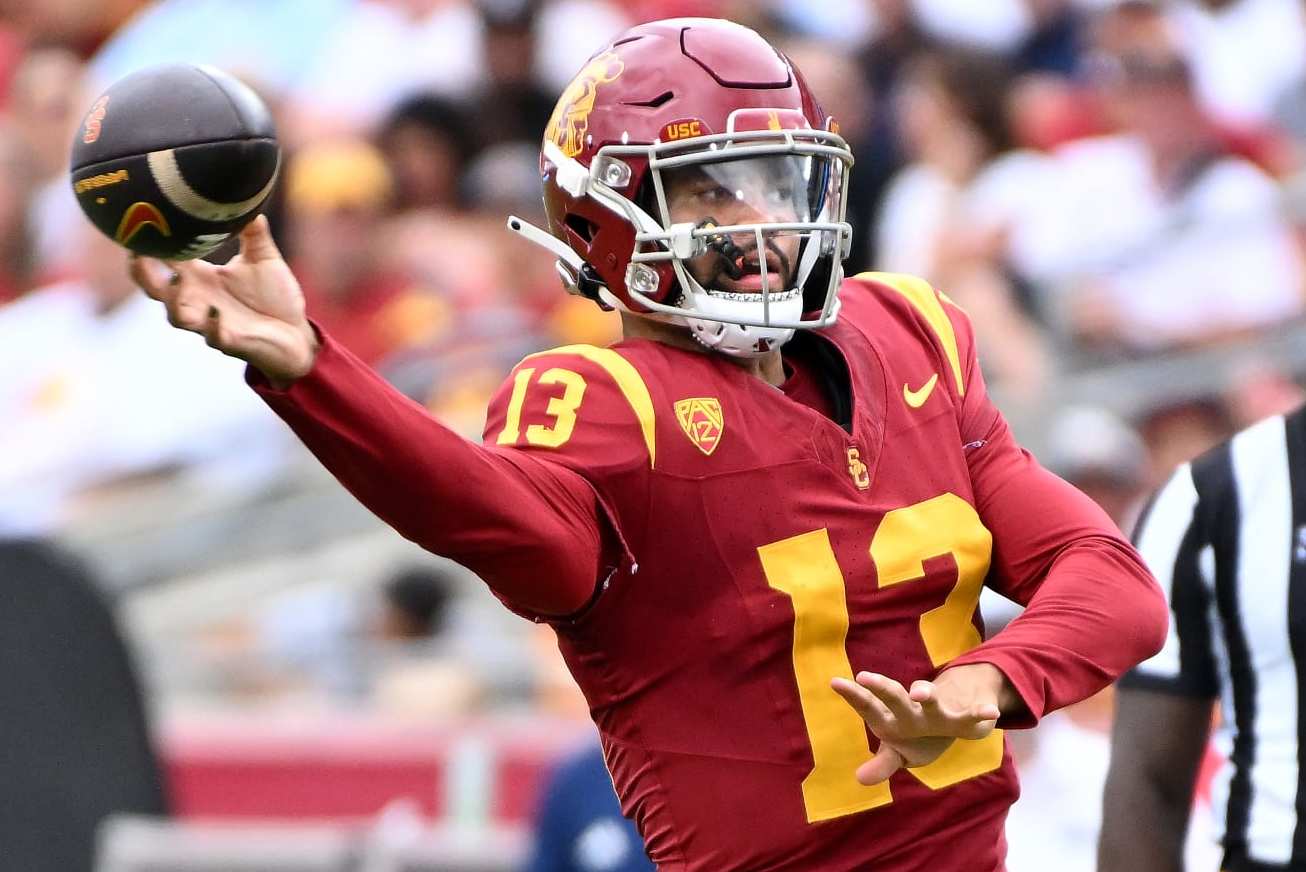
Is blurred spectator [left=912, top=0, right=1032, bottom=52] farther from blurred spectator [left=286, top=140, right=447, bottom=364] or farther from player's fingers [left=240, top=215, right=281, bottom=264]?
player's fingers [left=240, top=215, right=281, bottom=264]

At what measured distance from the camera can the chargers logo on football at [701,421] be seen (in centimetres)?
270

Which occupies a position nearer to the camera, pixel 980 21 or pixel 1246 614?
pixel 1246 614

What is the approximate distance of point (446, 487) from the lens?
244cm

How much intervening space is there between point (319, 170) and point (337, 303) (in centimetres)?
60

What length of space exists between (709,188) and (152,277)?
77 cm

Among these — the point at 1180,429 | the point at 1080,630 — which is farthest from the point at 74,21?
the point at 1080,630

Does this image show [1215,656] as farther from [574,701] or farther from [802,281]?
[574,701]

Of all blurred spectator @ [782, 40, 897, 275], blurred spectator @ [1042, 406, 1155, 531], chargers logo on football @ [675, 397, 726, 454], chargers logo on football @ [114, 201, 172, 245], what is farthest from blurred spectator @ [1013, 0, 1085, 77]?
chargers logo on football @ [114, 201, 172, 245]

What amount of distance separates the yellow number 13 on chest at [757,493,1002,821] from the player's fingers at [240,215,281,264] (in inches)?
28.0

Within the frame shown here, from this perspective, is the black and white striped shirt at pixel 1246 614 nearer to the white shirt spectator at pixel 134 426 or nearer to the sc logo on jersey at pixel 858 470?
the sc logo on jersey at pixel 858 470

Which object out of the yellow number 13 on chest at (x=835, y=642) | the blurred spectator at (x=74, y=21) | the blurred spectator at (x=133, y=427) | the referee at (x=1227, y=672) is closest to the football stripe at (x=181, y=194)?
the yellow number 13 on chest at (x=835, y=642)

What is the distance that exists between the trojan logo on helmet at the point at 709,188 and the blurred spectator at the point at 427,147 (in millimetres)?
6373

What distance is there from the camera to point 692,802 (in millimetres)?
2764

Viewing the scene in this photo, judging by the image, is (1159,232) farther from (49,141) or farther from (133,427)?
(49,141)
